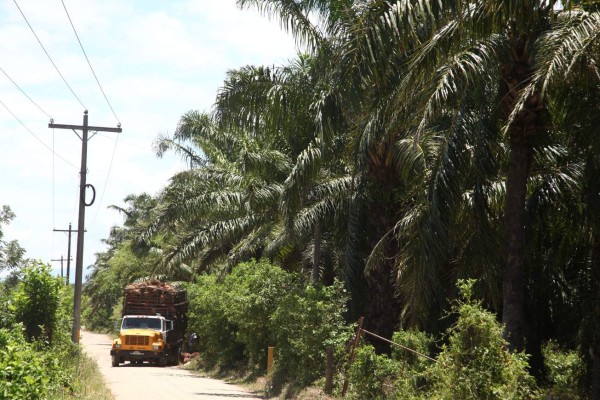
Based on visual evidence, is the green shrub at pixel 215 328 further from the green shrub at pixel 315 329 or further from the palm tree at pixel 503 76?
the palm tree at pixel 503 76

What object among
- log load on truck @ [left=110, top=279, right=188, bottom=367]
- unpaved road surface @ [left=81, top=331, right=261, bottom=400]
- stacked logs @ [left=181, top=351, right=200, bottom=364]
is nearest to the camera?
unpaved road surface @ [left=81, top=331, right=261, bottom=400]

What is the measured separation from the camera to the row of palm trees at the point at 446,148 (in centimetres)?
1321

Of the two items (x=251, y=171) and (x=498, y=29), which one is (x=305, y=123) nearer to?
(x=251, y=171)

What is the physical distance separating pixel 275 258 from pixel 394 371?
16427 mm

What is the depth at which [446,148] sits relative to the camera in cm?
1473

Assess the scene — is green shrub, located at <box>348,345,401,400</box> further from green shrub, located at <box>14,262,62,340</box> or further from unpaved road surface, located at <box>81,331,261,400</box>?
green shrub, located at <box>14,262,62,340</box>

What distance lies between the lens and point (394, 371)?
58.2 feet

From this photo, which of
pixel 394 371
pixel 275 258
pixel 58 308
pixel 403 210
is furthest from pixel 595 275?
pixel 275 258

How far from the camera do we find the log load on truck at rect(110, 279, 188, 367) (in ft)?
124

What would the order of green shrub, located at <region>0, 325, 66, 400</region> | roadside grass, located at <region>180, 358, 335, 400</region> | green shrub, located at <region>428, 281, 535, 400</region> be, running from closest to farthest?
green shrub, located at <region>0, 325, 66, 400</region> → green shrub, located at <region>428, 281, 535, 400</region> → roadside grass, located at <region>180, 358, 335, 400</region>

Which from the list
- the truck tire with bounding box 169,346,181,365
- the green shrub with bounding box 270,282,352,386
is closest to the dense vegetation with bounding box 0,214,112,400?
the green shrub with bounding box 270,282,352,386

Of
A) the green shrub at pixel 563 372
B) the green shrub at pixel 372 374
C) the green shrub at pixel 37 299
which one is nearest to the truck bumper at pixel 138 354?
the green shrub at pixel 37 299

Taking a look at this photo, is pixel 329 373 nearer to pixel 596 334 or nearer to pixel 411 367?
pixel 411 367

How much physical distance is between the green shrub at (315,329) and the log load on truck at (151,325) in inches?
604
